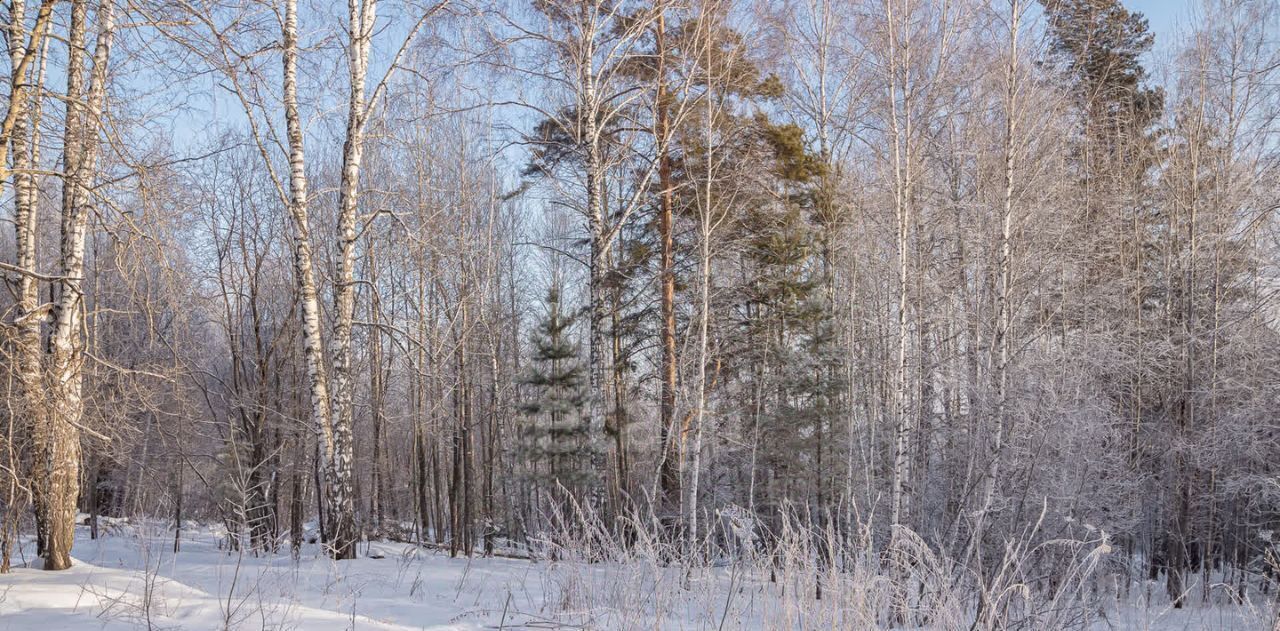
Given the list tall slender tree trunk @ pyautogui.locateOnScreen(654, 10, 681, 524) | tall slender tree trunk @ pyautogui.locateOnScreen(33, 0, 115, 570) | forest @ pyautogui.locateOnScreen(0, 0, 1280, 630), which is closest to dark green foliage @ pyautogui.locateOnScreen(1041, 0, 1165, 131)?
forest @ pyautogui.locateOnScreen(0, 0, 1280, 630)

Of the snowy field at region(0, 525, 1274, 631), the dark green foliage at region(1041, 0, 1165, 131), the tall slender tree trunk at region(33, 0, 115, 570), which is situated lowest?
the snowy field at region(0, 525, 1274, 631)

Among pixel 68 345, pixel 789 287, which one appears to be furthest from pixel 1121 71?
pixel 68 345

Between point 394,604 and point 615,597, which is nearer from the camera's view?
point 615,597

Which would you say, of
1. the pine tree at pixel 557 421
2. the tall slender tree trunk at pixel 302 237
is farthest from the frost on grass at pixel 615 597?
the pine tree at pixel 557 421

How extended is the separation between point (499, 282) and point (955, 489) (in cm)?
1361

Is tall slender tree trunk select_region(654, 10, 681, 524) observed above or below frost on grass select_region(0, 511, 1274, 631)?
above

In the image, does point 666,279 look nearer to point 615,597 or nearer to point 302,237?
point 302,237

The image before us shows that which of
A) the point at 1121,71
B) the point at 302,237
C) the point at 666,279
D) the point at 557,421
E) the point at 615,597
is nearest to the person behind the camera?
the point at 615,597

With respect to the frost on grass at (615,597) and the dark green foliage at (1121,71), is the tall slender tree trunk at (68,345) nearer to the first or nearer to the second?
the frost on grass at (615,597)

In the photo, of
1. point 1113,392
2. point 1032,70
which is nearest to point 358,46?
point 1032,70

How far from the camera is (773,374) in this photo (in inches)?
672

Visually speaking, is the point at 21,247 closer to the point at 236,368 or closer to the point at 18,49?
the point at 18,49

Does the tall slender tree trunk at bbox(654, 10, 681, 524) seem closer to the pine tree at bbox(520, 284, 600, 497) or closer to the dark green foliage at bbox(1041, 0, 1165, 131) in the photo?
the pine tree at bbox(520, 284, 600, 497)

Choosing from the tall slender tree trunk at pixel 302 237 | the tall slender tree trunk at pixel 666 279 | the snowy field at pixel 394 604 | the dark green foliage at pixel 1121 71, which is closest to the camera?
the snowy field at pixel 394 604
